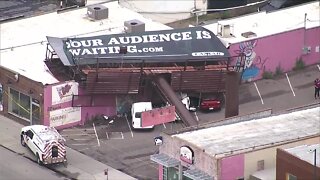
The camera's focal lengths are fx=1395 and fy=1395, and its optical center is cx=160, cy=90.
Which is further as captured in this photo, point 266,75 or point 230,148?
point 266,75

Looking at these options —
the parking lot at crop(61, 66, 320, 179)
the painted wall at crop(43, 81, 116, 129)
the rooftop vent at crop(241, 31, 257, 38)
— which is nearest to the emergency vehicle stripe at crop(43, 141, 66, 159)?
the parking lot at crop(61, 66, 320, 179)

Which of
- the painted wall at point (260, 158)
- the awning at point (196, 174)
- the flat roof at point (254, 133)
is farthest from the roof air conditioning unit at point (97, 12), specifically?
the painted wall at point (260, 158)

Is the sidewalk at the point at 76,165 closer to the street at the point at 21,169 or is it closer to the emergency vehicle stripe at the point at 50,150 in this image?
the street at the point at 21,169

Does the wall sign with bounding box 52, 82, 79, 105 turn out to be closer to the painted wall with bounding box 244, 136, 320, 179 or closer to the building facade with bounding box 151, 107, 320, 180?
the building facade with bounding box 151, 107, 320, 180

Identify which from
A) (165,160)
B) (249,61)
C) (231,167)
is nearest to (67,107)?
(165,160)

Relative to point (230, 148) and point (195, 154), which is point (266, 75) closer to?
point (230, 148)
